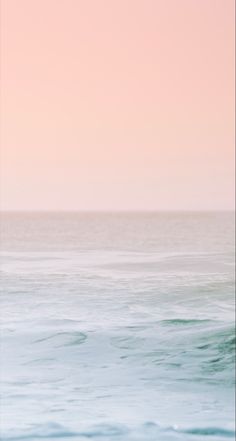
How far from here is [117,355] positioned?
939cm

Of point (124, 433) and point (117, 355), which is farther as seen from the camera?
point (117, 355)

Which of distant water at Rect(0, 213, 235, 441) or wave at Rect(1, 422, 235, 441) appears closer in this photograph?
wave at Rect(1, 422, 235, 441)

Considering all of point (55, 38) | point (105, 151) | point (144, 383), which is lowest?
point (144, 383)

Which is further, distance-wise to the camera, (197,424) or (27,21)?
(27,21)

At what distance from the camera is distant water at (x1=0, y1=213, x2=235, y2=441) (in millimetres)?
5848

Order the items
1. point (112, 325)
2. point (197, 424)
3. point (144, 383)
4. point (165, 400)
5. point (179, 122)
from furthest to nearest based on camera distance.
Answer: point (179, 122)
point (112, 325)
point (144, 383)
point (165, 400)
point (197, 424)

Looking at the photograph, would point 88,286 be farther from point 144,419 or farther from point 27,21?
point 144,419

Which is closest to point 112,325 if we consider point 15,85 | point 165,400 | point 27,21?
point 165,400

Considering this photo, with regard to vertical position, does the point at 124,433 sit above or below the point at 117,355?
above

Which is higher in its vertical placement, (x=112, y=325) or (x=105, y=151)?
(x=105, y=151)

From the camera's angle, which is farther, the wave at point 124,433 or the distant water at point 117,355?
the distant water at point 117,355

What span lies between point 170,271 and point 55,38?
5527 mm

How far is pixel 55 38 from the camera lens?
733 inches

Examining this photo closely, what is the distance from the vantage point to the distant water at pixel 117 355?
5.85 m
